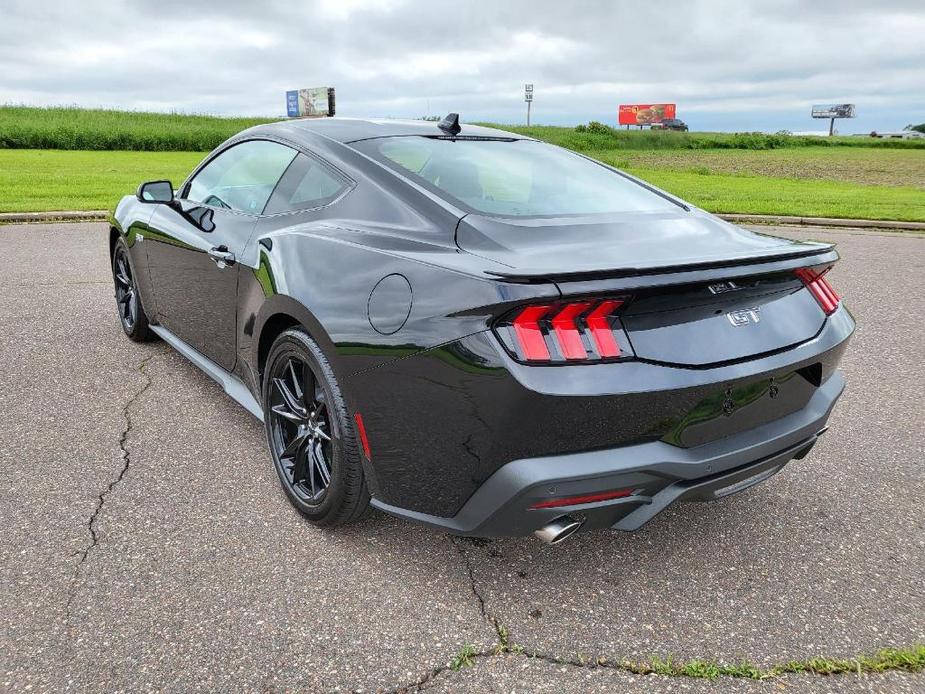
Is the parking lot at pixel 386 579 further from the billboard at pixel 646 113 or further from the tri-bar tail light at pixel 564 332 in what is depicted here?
the billboard at pixel 646 113

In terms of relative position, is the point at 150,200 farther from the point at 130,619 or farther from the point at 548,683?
the point at 548,683

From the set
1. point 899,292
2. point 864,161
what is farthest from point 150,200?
point 864,161

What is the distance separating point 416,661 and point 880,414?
3.12m

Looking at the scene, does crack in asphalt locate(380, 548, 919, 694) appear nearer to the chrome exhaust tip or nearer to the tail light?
the chrome exhaust tip

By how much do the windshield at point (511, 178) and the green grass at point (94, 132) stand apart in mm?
33226

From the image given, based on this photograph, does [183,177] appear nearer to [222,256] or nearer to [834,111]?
[222,256]

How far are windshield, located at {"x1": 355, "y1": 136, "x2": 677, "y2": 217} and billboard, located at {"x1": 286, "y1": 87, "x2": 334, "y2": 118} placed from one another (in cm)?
4782

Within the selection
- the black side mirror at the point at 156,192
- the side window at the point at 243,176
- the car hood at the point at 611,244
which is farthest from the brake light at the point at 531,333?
the black side mirror at the point at 156,192

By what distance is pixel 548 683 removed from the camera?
2041mm

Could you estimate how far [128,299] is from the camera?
5.13 m

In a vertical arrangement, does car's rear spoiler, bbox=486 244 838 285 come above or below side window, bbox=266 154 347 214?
below

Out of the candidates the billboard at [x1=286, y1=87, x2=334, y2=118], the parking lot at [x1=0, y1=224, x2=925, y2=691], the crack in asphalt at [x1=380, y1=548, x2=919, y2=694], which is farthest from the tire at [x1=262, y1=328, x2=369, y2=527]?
the billboard at [x1=286, y1=87, x2=334, y2=118]

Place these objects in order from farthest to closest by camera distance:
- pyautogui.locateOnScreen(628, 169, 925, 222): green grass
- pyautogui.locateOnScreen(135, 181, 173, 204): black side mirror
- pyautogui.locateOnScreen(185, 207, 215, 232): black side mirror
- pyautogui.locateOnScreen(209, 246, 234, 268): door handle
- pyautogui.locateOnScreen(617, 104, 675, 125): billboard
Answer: pyautogui.locateOnScreen(617, 104, 675, 125): billboard → pyautogui.locateOnScreen(628, 169, 925, 222): green grass → pyautogui.locateOnScreen(135, 181, 173, 204): black side mirror → pyautogui.locateOnScreen(185, 207, 215, 232): black side mirror → pyautogui.locateOnScreen(209, 246, 234, 268): door handle

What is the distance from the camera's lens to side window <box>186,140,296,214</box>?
3.34 m
